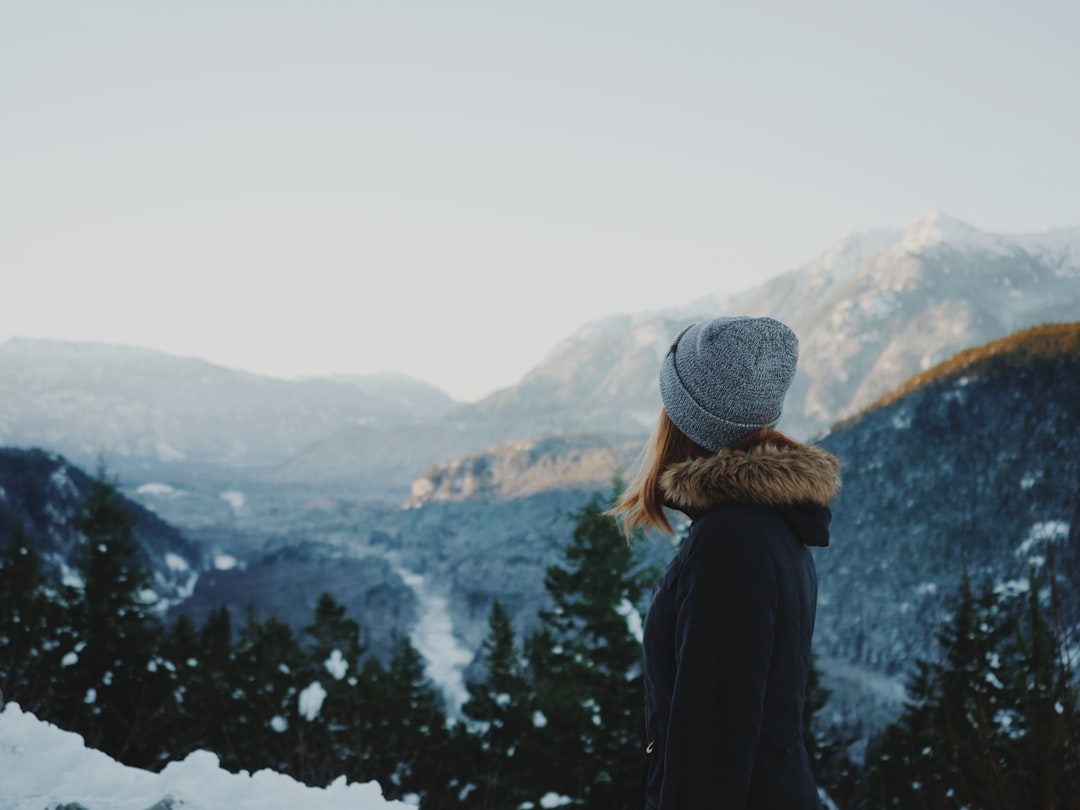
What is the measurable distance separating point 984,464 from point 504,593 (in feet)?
331

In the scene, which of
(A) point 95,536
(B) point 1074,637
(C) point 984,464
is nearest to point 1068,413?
(C) point 984,464

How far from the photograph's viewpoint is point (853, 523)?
135 m

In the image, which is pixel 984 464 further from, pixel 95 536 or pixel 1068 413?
pixel 95 536

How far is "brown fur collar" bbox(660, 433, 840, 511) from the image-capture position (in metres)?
2.29

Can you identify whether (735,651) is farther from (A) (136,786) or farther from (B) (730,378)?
(A) (136,786)

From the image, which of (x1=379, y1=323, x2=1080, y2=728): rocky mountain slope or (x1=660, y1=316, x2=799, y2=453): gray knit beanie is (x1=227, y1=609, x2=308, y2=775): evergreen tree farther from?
(x1=379, y1=323, x2=1080, y2=728): rocky mountain slope

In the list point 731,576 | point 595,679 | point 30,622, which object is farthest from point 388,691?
point 731,576

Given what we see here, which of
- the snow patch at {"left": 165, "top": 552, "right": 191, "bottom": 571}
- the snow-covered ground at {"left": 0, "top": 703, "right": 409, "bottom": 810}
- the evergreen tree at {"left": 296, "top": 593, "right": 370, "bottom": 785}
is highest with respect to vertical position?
the snow-covered ground at {"left": 0, "top": 703, "right": 409, "bottom": 810}

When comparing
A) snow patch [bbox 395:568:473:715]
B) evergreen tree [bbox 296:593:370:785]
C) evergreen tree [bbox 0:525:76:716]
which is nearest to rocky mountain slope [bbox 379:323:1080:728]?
snow patch [bbox 395:568:473:715]

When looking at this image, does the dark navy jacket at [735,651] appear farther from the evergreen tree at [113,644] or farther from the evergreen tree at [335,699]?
the evergreen tree at [113,644]

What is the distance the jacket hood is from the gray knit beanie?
0.32 feet

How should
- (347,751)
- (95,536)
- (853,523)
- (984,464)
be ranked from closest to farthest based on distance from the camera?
(347,751), (95,536), (984,464), (853,523)

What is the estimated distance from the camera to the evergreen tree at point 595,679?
16.8m

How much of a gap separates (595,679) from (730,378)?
58.6 ft
